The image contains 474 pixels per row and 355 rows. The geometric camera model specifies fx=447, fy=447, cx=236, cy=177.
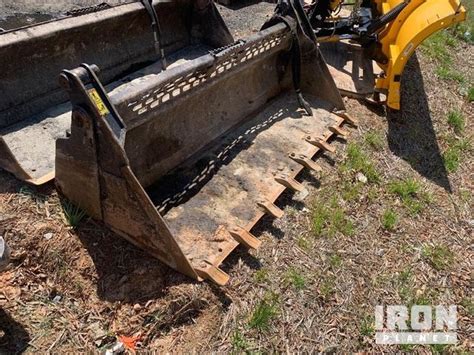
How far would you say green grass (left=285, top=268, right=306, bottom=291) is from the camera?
334 cm

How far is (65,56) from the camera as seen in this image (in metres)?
4.43

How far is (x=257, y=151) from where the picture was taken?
13.8 feet

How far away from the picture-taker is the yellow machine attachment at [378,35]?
477cm

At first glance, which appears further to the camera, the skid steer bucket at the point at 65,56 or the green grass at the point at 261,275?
the skid steer bucket at the point at 65,56

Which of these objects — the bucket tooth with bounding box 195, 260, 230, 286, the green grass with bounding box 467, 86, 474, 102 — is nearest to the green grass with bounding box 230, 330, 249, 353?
the bucket tooth with bounding box 195, 260, 230, 286

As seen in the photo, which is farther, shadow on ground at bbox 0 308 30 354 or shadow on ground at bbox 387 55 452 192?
shadow on ground at bbox 387 55 452 192

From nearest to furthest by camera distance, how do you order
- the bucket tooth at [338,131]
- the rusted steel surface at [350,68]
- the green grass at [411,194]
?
the green grass at [411,194] < the bucket tooth at [338,131] < the rusted steel surface at [350,68]

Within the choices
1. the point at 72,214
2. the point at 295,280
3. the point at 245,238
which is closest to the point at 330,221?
the point at 295,280

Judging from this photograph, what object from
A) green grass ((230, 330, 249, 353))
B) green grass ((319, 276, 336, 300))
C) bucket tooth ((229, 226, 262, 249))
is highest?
bucket tooth ((229, 226, 262, 249))

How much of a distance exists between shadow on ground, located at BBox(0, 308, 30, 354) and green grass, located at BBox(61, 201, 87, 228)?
0.73 meters

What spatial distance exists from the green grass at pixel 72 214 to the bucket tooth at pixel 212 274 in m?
0.98

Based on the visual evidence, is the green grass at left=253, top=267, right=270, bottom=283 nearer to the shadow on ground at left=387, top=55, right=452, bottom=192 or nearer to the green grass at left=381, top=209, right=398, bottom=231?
the green grass at left=381, top=209, right=398, bottom=231

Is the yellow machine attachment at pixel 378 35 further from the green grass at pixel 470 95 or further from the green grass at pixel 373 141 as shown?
the green grass at pixel 470 95

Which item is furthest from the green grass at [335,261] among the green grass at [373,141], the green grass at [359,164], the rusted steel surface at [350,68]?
the rusted steel surface at [350,68]
